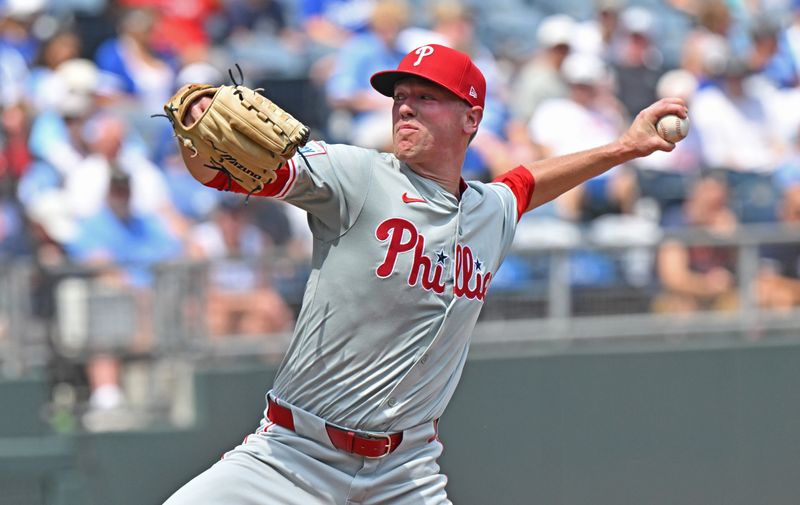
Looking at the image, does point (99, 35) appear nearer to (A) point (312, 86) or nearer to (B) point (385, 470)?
(A) point (312, 86)

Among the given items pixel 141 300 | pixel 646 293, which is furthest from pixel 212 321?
pixel 646 293

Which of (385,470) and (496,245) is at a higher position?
(496,245)

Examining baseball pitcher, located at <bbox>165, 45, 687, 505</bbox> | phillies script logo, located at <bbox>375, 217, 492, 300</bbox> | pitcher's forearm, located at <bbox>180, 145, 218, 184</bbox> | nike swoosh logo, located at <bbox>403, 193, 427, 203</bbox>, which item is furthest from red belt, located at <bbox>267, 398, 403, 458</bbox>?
pitcher's forearm, located at <bbox>180, 145, 218, 184</bbox>

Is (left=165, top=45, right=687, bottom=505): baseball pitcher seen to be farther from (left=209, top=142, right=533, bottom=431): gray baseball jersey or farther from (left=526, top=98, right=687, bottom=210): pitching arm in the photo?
(left=526, top=98, right=687, bottom=210): pitching arm

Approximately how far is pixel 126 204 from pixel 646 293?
303cm

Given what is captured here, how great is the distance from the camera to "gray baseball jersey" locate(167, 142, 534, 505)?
3.79m

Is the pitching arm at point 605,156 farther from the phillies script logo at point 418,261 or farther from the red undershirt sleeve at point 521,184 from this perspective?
the phillies script logo at point 418,261

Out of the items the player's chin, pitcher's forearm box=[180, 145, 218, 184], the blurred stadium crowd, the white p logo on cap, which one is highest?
the blurred stadium crowd

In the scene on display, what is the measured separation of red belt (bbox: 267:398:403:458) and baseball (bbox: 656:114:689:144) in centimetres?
135

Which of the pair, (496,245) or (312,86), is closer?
(496,245)

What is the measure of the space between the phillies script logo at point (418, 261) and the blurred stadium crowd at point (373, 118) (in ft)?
10.2

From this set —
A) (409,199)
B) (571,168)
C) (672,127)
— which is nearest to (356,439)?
(409,199)

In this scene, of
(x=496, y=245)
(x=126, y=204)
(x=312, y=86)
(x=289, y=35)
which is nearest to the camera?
(x=496, y=245)

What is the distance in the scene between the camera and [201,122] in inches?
131
